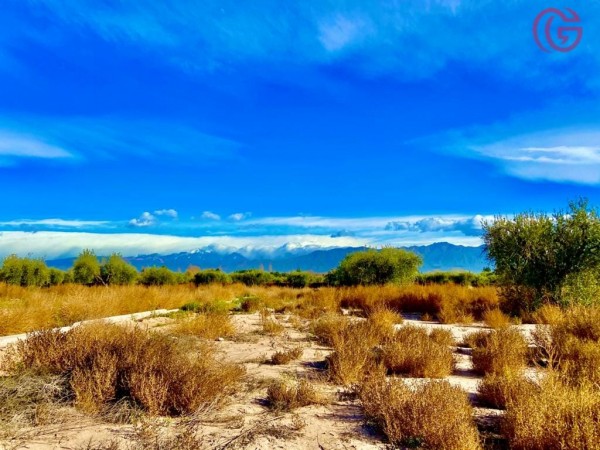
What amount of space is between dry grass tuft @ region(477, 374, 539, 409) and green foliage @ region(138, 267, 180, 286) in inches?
1238

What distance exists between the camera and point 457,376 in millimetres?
7820

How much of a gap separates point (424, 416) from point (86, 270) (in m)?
31.6

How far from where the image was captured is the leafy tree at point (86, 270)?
104ft

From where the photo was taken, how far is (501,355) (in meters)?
7.76

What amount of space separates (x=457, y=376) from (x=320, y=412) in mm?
3131

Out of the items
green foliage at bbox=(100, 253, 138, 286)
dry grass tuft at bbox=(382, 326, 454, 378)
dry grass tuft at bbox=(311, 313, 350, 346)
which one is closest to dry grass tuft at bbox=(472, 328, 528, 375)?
dry grass tuft at bbox=(382, 326, 454, 378)

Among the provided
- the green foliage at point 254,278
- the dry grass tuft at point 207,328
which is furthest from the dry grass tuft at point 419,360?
the green foliage at point 254,278

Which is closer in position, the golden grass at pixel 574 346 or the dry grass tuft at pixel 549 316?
the golden grass at pixel 574 346

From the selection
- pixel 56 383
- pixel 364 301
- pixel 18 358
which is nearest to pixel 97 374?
pixel 56 383

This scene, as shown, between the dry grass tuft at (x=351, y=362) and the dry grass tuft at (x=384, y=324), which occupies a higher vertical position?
the dry grass tuft at (x=351, y=362)

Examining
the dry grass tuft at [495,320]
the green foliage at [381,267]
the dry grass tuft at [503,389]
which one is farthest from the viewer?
the green foliage at [381,267]

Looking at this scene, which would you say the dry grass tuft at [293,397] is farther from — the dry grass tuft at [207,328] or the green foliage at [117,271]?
the green foliage at [117,271]

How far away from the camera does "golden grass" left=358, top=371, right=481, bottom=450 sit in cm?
446

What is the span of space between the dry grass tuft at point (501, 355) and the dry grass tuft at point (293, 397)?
3.08 metres
